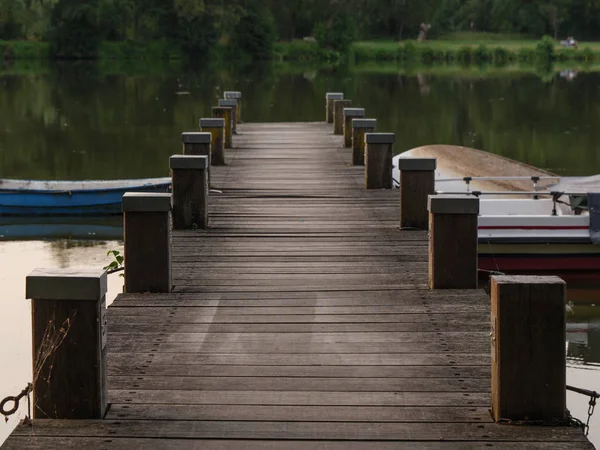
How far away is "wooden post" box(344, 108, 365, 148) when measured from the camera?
2044cm

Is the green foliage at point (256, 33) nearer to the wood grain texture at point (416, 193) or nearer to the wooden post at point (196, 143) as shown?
the wooden post at point (196, 143)

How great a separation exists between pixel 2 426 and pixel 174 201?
9.17 ft

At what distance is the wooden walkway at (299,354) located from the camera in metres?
6.16

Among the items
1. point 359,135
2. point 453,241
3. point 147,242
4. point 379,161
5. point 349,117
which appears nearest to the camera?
point 147,242

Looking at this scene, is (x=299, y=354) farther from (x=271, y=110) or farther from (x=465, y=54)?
(x=465, y=54)

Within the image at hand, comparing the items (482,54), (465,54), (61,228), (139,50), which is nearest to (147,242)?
(61,228)

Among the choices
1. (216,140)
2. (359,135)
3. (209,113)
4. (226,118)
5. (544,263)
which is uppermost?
→ (226,118)

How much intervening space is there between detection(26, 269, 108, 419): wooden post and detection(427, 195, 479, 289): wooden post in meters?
3.48

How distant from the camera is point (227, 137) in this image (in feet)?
67.9

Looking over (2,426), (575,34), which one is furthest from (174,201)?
(575,34)

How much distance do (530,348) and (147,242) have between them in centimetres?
370

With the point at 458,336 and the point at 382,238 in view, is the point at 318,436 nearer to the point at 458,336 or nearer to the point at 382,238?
the point at 458,336

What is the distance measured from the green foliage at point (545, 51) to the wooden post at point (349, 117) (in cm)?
7637

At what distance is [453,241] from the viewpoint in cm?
922
